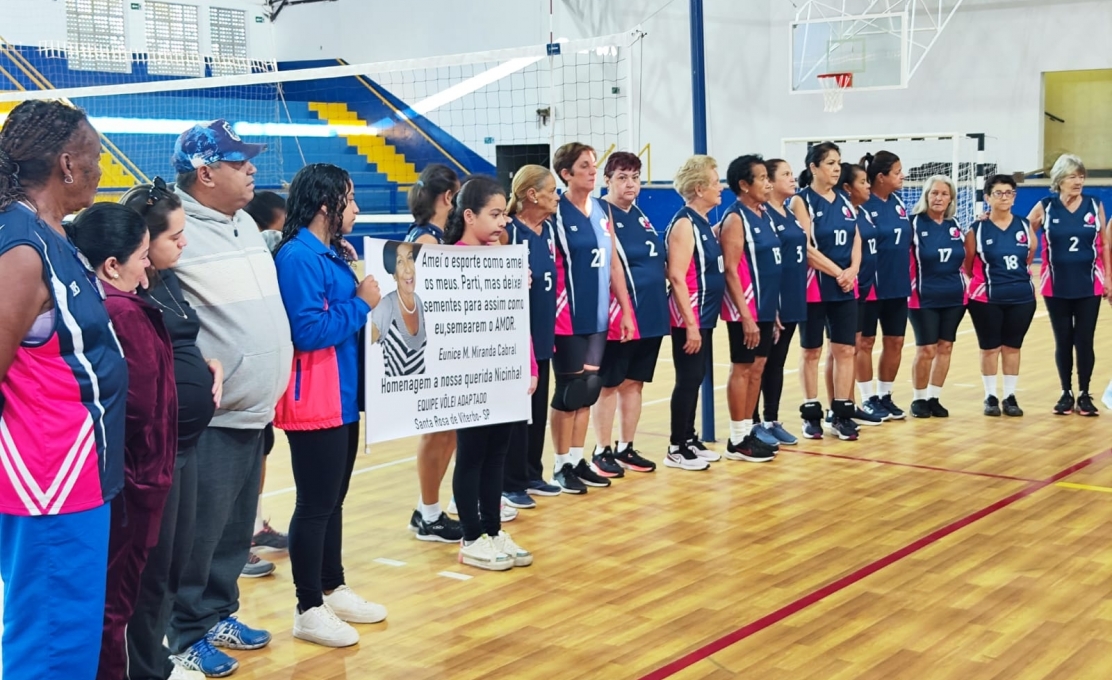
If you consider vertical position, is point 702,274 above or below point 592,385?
above

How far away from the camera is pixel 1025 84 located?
19.5m

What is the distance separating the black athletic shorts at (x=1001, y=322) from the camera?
25.4ft

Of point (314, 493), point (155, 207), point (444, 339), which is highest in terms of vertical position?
point (155, 207)

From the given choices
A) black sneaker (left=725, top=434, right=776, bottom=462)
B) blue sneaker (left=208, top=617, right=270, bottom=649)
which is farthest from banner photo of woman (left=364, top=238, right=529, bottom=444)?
black sneaker (left=725, top=434, right=776, bottom=462)

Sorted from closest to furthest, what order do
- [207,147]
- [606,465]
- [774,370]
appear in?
[207,147] < [606,465] < [774,370]

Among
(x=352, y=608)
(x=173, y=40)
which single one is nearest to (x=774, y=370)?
(x=352, y=608)

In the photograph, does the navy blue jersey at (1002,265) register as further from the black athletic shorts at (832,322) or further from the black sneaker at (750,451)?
the black sneaker at (750,451)

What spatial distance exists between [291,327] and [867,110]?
19039 millimetres

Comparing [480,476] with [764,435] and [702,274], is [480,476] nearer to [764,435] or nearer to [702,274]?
[702,274]

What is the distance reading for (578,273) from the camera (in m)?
5.73

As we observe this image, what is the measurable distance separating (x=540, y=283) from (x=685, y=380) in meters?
1.41

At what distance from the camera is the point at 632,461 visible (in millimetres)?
6414

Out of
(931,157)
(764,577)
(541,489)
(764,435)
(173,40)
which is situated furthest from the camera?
(173,40)

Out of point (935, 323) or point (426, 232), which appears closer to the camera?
point (426, 232)
